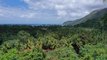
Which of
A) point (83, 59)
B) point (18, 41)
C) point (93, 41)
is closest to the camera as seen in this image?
point (83, 59)

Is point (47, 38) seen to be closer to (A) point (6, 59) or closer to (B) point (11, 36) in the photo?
(B) point (11, 36)

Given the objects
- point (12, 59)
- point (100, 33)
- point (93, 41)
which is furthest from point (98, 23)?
point (12, 59)

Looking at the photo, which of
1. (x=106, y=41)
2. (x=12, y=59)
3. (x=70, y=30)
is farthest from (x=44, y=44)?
(x=12, y=59)

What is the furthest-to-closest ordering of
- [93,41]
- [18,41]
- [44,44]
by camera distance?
[93,41]
[44,44]
[18,41]

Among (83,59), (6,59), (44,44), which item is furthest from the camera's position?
(44,44)

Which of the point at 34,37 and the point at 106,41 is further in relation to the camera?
the point at 106,41

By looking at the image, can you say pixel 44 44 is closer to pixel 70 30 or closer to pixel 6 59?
pixel 70 30
